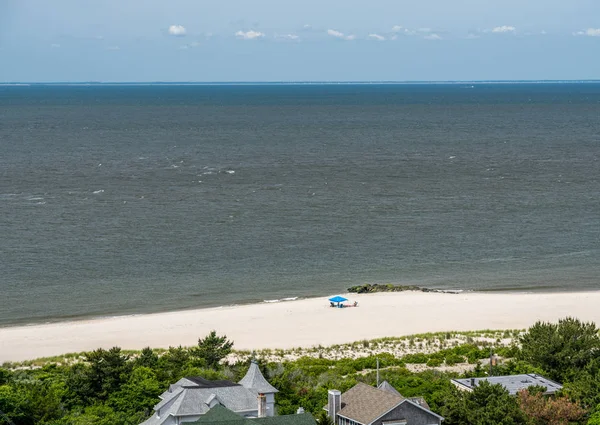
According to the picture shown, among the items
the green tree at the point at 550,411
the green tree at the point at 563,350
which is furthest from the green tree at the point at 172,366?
the green tree at the point at 563,350

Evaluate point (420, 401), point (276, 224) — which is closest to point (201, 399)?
point (420, 401)

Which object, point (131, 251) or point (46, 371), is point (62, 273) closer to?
point (131, 251)

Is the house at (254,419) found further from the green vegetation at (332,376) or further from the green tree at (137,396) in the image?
the green tree at (137,396)

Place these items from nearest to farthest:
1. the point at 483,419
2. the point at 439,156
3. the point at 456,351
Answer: the point at 483,419 < the point at 456,351 < the point at 439,156

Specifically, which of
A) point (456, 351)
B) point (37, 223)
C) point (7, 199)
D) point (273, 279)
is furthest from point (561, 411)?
point (7, 199)

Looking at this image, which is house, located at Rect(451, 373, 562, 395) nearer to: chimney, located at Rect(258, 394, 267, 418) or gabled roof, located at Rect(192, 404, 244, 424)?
chimney, located at Rect(258, 394, 267, 418)

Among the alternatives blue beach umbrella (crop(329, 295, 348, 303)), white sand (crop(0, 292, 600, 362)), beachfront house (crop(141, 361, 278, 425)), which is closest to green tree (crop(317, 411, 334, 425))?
beachfront house (crop(141, 361, 278, 425))

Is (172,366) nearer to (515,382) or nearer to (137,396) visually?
(137,396)
